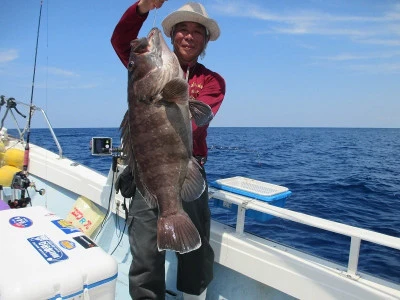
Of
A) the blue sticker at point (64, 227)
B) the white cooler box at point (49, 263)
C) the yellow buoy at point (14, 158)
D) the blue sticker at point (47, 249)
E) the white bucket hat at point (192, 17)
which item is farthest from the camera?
the yellow buoy at point (14, 158)

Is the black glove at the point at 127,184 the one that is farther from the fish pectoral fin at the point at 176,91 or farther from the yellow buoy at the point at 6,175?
the yellow buoy at the point at 6,175

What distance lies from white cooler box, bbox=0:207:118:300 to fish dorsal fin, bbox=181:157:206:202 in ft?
2.04

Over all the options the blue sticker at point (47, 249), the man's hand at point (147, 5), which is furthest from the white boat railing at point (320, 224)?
the man's hand at point (147, 5)

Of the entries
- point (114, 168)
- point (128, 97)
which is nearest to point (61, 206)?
point (114, 168)

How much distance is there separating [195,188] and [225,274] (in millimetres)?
1233

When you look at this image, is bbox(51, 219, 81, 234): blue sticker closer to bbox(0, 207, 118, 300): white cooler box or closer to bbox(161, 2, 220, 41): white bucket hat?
bbox(0, 207, 118, 300): white cooler box

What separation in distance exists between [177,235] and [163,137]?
63cm

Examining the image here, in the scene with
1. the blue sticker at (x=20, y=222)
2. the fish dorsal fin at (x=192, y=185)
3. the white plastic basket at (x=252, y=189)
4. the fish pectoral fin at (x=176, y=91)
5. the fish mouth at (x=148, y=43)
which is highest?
the fish mouth at (x=148, y=43)

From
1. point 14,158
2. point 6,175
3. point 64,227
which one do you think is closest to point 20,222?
point 64,227

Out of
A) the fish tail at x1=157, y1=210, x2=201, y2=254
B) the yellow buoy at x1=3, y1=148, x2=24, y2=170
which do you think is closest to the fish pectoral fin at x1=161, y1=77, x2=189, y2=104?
the fish tail at x1=157, y1=210, x2=201, y2=254

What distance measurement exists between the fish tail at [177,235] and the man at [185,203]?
0.37 metres

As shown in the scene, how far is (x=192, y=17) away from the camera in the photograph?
100 inches

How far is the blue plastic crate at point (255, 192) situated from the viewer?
2.88 metres

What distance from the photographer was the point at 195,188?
225 centimetres
